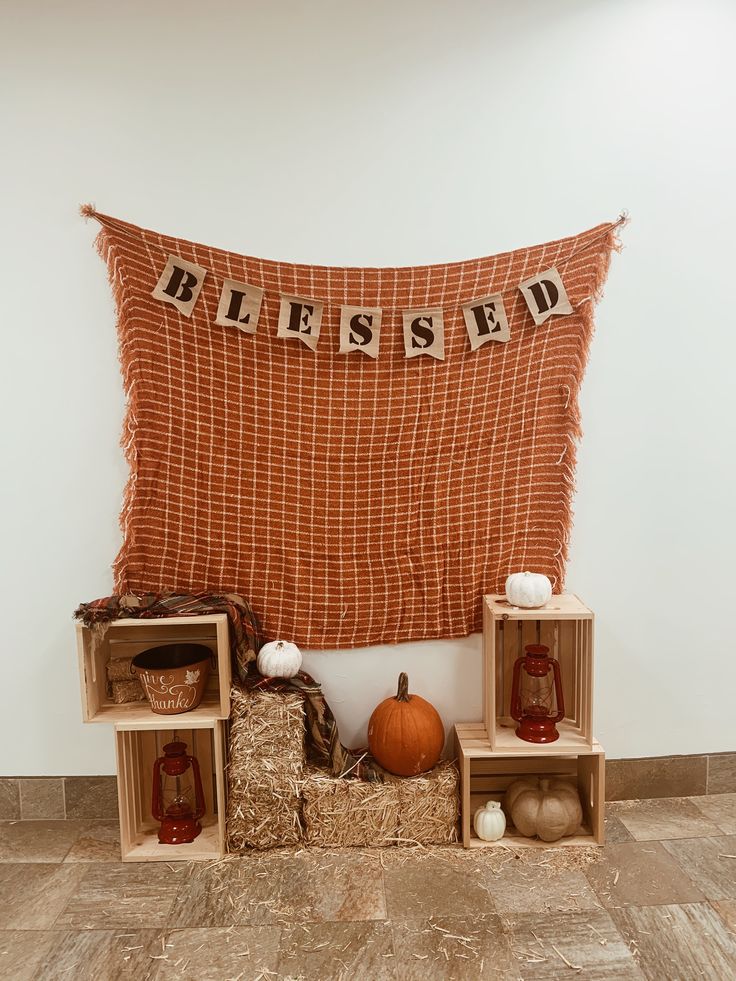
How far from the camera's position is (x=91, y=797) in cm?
259

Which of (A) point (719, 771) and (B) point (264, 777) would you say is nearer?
(B) point (264, 777)

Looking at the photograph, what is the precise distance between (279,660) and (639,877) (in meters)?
1.23

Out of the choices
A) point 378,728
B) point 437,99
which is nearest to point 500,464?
point 378,728

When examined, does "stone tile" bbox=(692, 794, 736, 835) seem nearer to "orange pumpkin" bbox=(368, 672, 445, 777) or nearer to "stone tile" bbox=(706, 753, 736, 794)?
"stone tile" bbox=(706, 753, 736, 794)

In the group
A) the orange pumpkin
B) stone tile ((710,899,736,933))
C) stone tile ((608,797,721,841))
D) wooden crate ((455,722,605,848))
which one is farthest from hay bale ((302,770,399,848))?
stone tile ((710,899,736,933))

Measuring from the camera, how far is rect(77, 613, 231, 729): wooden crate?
2311mm

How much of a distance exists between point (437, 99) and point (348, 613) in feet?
5.67

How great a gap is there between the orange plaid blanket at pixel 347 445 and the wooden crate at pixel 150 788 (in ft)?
1.44

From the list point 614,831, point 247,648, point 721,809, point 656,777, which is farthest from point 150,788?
point 721,809

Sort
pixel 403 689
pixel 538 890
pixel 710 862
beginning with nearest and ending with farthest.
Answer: pixel 538 890, pixel 710 862, pixel 403 689

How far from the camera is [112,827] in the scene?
8.34 feet

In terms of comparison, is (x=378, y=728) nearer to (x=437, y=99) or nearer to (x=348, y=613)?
(x=348, y=613)

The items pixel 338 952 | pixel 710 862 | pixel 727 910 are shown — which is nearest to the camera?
pixel 338 952

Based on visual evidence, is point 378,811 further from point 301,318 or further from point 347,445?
point 301,318
